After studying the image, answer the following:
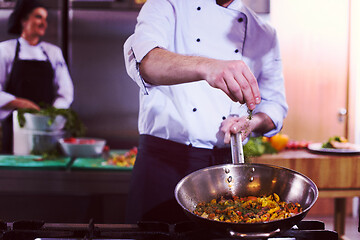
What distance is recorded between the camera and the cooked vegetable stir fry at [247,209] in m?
1.19

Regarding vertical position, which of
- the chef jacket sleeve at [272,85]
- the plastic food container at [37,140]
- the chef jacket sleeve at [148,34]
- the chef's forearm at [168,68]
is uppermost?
the chef jacket sleeve at [148,34]

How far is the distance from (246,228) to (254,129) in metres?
0.76

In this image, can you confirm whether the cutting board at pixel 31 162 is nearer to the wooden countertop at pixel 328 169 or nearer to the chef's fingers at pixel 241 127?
the wooden countertop at pixel 328 169

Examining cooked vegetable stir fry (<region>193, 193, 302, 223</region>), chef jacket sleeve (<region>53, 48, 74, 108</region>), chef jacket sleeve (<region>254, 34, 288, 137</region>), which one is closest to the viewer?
cooked vegetable stir fry (<region>193, 193, 302, 223</region>)

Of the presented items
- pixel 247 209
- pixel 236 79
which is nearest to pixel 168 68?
pixel 236 79

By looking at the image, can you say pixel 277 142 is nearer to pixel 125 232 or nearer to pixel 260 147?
pixel 260 147

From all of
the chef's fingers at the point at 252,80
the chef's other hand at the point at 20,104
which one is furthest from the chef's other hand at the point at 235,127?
the chef's other hand at the point at 20,104

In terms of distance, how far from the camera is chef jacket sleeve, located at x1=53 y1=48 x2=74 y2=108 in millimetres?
3582

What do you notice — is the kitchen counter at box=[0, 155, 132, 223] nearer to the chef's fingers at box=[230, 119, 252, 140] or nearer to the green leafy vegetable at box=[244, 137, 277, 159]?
the green leafy vegetable at box=[244, 137, 277, 159]

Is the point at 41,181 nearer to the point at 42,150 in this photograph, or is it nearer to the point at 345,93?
the point at 42,150

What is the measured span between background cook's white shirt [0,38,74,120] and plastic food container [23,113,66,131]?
0.58 metres

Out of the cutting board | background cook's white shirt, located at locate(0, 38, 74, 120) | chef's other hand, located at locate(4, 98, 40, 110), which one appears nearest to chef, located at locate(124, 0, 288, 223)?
the cutting board

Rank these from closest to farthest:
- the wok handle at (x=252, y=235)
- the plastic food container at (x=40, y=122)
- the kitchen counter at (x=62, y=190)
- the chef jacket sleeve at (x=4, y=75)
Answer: the wok handle at (x=252, y=235) < the kitchen counter at (x=62, y=190) < the plastic food container at (x=40, y=122) < the chef jacket sleeve at (x=4, y=75)

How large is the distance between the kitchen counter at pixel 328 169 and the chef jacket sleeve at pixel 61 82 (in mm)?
1616
